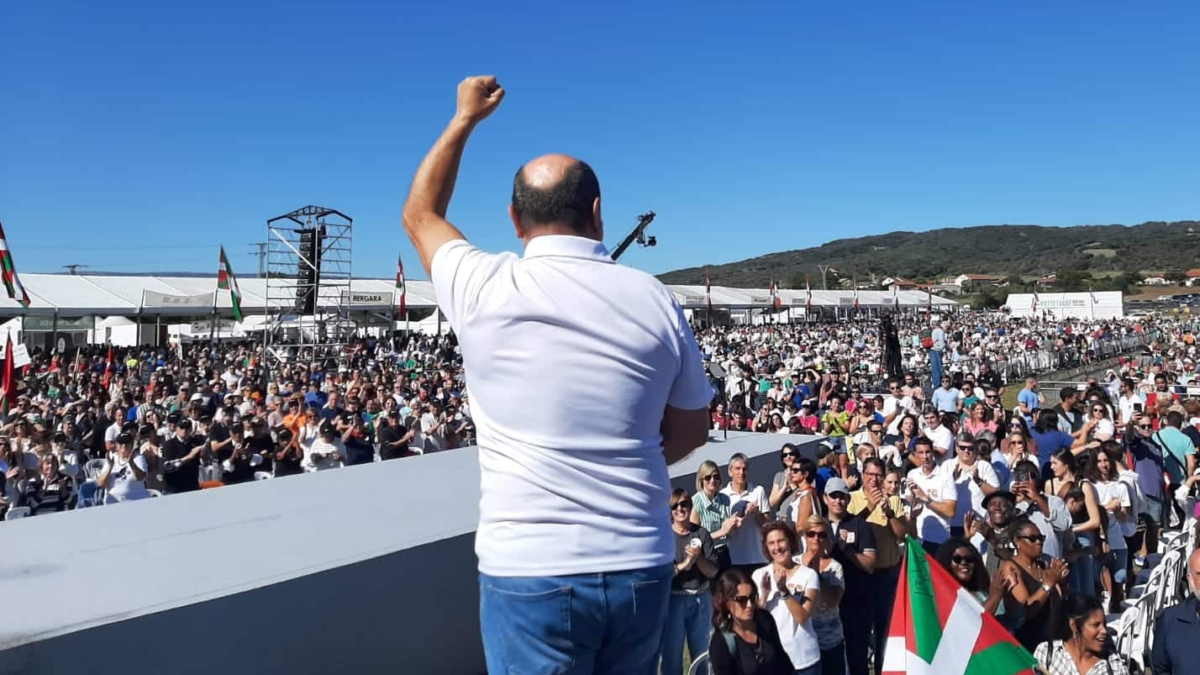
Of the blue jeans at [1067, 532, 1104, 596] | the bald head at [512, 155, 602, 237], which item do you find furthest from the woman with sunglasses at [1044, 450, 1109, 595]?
the bald head at [512, 155, 602, 237]

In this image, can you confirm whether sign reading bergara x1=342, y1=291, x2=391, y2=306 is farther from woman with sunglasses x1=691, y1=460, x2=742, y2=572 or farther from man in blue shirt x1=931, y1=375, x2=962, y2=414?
woman with sunglasses x1=691, y1=460, x2=742, y2=572

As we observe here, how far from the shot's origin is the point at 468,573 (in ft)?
15.4

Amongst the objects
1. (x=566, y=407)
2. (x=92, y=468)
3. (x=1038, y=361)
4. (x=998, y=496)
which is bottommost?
(x=92, y=468)

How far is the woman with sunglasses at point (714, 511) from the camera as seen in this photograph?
5.48 m

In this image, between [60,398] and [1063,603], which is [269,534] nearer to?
[1063,603]

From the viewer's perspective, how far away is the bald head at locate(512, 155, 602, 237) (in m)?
1.44

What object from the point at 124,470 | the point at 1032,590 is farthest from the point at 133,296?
the point at 1032,590

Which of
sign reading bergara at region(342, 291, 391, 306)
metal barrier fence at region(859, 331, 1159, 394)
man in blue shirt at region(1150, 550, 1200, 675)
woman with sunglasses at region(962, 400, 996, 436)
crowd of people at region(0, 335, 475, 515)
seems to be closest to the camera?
man in blue shirt at region(1150, 550, 1200, 675)

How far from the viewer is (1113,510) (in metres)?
6.97

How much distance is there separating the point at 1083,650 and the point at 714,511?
2.17 metres

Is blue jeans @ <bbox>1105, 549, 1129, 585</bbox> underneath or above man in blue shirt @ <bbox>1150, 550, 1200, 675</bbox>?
underneath

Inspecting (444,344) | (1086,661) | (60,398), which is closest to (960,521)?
(1086,661)

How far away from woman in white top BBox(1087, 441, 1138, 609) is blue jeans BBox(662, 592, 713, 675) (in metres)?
3.47

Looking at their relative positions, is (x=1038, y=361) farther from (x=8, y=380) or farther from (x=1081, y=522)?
(x=8, y=380)
